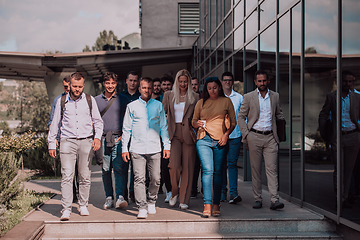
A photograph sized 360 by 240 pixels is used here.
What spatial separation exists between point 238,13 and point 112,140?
5891mm

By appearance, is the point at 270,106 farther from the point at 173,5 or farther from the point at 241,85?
the point at 173,5

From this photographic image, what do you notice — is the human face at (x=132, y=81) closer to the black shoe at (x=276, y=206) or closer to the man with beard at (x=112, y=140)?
the man with beard at (x=112, y=140)

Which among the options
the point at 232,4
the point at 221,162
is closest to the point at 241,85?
the point at 232,4

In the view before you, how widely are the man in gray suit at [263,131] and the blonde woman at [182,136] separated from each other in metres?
0.89

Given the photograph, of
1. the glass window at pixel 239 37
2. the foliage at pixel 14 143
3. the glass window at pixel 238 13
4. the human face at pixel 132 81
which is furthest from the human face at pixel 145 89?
the glass window at pixel 238 13

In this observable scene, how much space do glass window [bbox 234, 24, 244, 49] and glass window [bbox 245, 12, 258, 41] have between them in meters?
0.38

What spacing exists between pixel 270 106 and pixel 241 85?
12.6ft

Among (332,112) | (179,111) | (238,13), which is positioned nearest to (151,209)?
(179,111)

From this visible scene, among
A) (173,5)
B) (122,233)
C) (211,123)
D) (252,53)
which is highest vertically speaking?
(173,5)

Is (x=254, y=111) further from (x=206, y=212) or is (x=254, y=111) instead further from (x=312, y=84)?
(x=206, y=212)

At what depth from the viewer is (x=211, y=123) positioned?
5.66 metres

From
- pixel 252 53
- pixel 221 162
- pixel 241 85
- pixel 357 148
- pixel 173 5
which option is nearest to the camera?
pixel 357 148

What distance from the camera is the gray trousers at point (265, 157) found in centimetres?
593

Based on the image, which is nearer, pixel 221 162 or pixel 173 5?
pixel 221 162
